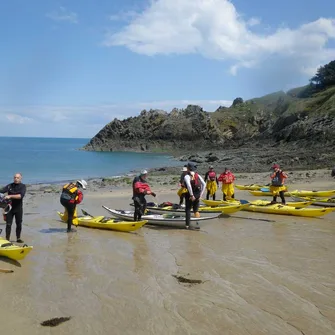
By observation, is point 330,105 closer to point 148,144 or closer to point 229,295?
point 148,144

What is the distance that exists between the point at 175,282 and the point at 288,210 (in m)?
7.70

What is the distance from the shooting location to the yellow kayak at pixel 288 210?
12.3 m

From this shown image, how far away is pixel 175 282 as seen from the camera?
6.50 metres

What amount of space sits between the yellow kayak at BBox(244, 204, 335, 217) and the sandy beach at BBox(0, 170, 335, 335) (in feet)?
3.97

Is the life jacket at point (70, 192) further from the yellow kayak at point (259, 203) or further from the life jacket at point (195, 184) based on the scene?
the yellow kayak at point (259, 203)

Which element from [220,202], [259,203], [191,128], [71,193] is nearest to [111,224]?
[71,193]

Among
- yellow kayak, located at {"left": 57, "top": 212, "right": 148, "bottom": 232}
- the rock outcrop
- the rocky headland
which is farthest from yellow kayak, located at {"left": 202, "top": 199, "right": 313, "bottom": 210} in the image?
the rock outcrop

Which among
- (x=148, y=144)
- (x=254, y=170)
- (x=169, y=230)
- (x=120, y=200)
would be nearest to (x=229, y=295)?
(x=169, y=230)

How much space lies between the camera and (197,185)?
11.2m

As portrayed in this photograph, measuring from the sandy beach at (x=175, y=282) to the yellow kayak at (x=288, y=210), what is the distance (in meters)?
1.21

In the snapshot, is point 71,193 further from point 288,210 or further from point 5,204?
point 288,210

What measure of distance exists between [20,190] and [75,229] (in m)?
2.74

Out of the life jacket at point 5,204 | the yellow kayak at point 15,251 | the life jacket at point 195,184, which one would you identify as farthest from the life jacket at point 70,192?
the life jacket at point 195,184

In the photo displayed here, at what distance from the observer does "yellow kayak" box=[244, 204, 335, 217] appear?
40.4 ft
